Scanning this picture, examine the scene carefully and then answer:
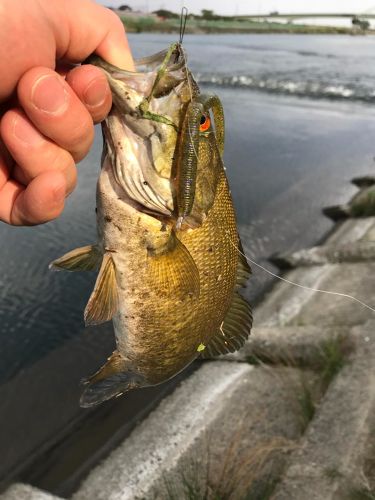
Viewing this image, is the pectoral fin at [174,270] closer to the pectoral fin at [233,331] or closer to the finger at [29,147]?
the pectoral fin at [233,331]

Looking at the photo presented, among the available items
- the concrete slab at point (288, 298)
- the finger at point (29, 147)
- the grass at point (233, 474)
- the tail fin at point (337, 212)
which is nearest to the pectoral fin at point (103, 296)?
the finger at point (29, 147)

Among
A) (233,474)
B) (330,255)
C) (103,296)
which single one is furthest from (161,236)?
(330,255)

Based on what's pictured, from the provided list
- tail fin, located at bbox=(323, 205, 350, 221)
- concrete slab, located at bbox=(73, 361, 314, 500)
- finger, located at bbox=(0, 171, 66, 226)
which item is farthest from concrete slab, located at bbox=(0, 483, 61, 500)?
tail fin, located at bbox=(323, 205, 350, 221)

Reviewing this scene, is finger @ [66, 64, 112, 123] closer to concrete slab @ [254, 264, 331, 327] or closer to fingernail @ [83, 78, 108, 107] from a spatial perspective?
fingernail @ [83, 78, 108, 107]

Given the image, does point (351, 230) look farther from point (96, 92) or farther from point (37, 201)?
point (96, 92)

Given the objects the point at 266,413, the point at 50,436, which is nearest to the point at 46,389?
the point at 50,436

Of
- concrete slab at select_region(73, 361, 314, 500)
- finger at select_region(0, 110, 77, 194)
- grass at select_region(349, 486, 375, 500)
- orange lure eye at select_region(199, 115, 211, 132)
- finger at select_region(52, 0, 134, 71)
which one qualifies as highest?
finger at select_region(52, 0, 134, 71)
